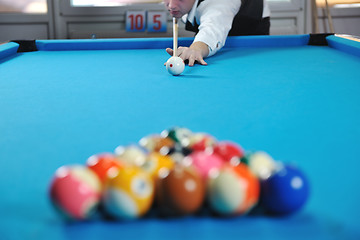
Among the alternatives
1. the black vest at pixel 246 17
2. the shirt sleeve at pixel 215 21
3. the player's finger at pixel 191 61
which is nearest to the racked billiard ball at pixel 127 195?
the player's finger at pixel 191 61

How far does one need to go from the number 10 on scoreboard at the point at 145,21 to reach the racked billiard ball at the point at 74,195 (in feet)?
15.5

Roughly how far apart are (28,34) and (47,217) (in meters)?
5.08

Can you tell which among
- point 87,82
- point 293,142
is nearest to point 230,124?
point 293,142

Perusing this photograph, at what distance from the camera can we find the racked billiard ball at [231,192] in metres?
0.71

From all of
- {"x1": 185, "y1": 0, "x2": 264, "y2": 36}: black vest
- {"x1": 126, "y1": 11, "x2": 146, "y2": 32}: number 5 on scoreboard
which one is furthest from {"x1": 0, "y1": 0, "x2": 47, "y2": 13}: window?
{"x1": 185, "y1": 0, "x2": 264, "y2": 36}: black vest

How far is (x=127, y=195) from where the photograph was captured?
697mm

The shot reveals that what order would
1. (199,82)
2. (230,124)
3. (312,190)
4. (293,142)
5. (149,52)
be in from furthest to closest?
(149,52) → (199,82) → (230,124) → (293,142) → (312,190)

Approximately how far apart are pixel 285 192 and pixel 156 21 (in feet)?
15.6

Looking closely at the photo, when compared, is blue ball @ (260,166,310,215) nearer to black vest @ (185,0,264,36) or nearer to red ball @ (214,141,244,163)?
red ball @ (214,141,244,163)

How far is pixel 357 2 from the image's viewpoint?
18.8 feet

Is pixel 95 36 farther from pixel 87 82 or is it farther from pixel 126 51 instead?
pixel 87 82

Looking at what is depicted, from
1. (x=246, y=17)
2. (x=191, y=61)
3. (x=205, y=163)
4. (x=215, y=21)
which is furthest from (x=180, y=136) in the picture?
(x=246, y=17)

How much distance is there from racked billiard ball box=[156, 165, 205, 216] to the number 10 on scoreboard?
4.73 m

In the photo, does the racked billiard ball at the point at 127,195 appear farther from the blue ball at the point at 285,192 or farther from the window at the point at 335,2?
the window at the point at 335,2
